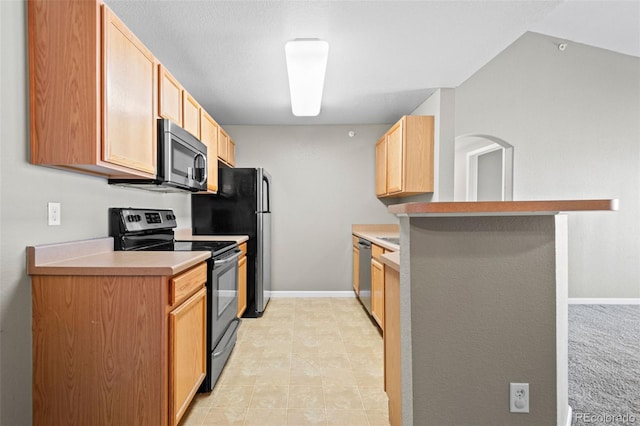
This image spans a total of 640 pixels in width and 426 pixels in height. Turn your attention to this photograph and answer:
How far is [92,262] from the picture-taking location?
1751mm

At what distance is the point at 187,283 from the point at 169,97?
1.35 m

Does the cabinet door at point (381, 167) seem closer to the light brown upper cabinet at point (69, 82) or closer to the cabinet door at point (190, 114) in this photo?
the cabinet door at point (190, 114)

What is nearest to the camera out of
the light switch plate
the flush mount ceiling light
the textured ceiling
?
the light switch plate

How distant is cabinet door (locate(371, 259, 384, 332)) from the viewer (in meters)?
3.21

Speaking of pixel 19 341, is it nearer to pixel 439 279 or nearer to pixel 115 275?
pixel 115 275

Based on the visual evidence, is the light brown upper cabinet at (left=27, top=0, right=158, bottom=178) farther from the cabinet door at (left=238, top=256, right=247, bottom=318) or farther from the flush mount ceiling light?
the cabinet door at (left=238, top=256, right=247, bottom=318)

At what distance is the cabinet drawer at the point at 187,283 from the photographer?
1.66m

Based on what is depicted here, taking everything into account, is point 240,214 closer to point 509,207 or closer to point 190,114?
point 190,114

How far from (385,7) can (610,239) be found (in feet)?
14.0

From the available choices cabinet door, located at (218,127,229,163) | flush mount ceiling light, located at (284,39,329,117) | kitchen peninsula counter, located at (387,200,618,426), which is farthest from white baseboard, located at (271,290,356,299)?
kitchen peninsula counter, located at (387,200,618,426)

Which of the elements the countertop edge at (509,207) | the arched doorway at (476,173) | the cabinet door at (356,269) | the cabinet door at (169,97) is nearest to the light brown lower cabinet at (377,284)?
the cabinet door at (356,269)

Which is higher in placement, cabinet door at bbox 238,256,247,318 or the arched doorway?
the arched doorway

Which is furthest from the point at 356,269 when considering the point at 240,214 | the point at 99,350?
the point at 99,350

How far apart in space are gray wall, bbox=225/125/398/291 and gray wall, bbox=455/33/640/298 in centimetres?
143
